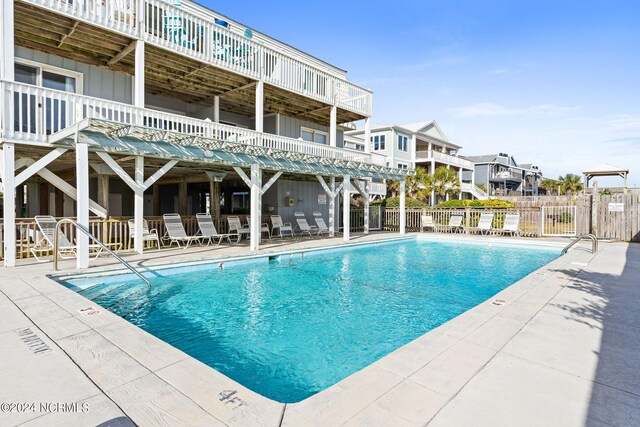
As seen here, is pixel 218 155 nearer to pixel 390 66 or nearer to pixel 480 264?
pixel 480 264

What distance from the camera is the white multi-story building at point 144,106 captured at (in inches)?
298

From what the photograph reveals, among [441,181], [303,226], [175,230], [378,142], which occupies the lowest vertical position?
[303,226]

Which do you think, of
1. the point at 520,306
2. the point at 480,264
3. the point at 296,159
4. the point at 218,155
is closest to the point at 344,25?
the point at 296,159

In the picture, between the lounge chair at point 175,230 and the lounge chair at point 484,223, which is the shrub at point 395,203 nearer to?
the lounge chair at point 484,223

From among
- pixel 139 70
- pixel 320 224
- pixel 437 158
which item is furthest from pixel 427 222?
pixel 139 70

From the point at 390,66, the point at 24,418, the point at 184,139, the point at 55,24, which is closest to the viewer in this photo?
the point at 24,418

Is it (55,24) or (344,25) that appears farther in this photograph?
(344,25)

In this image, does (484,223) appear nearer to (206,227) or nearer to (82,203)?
(206,227)

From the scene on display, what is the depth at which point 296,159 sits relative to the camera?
38.7ft

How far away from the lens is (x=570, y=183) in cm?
4069

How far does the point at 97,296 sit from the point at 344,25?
44.4ft

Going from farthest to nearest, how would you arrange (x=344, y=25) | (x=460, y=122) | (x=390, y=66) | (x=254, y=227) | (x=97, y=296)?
1. (x=460, y=122)
2. (x=390, y=66)
3. (x=344, y=25)
4. (x=254, y=227)
5. (x=97, y=296)

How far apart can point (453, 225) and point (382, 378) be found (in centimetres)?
1626

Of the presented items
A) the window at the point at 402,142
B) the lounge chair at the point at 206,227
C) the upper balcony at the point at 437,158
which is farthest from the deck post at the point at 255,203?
the upper balcony at the point at 437,158
